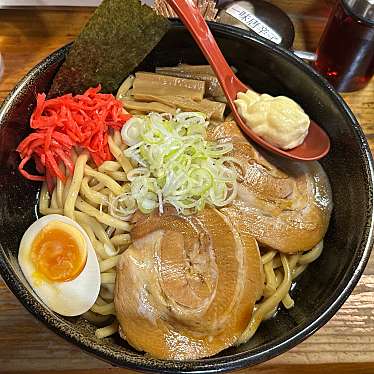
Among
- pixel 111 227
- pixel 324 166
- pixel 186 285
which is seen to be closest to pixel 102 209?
pixel 111 227

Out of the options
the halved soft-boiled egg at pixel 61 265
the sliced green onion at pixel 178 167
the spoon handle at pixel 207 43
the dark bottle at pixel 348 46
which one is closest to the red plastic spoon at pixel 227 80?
the spoon handle at pixel 207 43

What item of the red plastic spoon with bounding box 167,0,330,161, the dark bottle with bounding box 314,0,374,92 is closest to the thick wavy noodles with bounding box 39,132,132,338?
the red plastic spoon with bounding box 167,0,330,161

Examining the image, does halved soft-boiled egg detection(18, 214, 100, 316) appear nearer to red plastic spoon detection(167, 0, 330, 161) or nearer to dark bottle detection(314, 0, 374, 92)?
red plastic spoon detection(167, 0, 330, 161)

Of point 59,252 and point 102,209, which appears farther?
point 102,209

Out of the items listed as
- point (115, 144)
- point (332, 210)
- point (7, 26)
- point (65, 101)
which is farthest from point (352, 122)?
point (7, 26)

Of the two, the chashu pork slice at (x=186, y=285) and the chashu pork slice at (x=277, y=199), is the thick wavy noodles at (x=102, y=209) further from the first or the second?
the chashu pork slice at (x=277, y=199)

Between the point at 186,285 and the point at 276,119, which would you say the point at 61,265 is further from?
the point at 276,119
